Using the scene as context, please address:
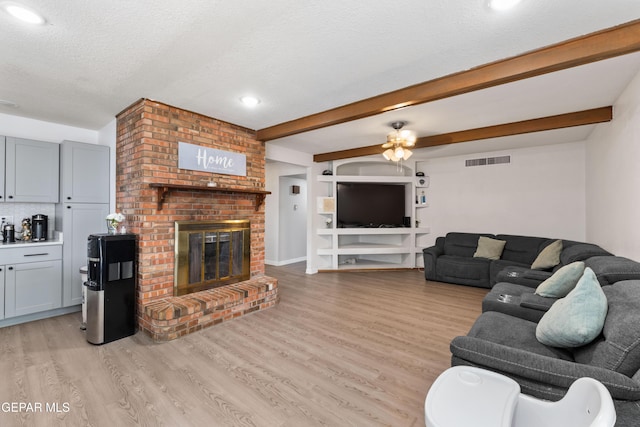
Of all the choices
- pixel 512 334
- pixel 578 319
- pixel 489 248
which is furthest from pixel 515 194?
pixel 578 319

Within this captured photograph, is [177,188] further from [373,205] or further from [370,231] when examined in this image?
[373,205]

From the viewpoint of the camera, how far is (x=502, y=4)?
5.58ft

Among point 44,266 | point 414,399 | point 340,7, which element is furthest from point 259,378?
point 44,266

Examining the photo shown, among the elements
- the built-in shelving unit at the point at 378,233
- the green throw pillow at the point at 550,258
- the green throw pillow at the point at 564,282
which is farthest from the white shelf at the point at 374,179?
the green throw pillow at the point at 564,282

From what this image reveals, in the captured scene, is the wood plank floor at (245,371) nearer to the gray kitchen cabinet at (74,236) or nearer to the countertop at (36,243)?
the gray kitchen cabinet at (74,236)

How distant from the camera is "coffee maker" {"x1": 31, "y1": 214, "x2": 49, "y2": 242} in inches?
140

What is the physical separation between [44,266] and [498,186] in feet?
23.7

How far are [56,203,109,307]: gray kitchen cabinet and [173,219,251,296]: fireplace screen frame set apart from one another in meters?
1.39

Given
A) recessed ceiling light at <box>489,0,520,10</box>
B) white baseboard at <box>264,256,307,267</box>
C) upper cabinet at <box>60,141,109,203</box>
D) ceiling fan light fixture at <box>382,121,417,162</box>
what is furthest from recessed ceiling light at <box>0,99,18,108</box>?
white baseboard at <box>264,256,307,267</box>

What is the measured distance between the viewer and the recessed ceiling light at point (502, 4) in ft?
5.52

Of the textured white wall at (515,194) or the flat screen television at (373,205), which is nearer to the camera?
the textured white wall at (515,194)

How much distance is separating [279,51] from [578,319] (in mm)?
2612

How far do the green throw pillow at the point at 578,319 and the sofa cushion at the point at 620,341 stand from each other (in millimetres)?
Answer: 42

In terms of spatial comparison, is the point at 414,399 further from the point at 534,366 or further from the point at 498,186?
the point at 498,186
